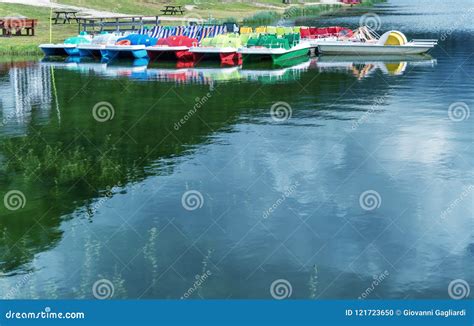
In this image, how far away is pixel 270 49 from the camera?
5847 centimetres

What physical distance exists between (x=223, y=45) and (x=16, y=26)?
2518cm

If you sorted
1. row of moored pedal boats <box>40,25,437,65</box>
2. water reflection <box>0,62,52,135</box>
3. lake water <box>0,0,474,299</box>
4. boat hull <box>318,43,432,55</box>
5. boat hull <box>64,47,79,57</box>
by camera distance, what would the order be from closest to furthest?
1. lake water <box>0,0,474,299</box>
2. water reflection <box>0,62,52,135</box>
3. row of moored pedal boats <box>40,25,437,65</box>
4. boat hull <box>318,43,432,55</box>
5. boat hull <box>64,47,79,57</box>

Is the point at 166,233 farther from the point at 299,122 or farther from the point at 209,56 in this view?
the point at 209,56

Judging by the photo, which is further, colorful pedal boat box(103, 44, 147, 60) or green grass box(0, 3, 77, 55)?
green grass box(0, 3, 77, 55)

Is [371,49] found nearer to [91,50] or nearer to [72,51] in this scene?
[91,50]

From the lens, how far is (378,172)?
25234 mm

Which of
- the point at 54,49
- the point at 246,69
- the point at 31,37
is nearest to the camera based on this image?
the point at 246,69

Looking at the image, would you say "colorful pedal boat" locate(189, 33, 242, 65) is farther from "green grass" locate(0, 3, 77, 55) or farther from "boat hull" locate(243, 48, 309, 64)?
"green grass" locate(0, 3, 77, 55)

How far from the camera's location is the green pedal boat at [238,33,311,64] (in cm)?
5822

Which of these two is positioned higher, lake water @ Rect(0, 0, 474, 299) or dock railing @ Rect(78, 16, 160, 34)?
dock railing @ Rect(78, 16, 160, 34)

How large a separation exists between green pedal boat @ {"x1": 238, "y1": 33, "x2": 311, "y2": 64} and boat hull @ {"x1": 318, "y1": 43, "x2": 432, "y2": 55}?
3778 mm

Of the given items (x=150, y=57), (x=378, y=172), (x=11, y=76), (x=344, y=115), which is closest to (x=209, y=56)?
(x=150, y=57)

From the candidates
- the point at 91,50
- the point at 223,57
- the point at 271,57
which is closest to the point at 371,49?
the point at 271,57

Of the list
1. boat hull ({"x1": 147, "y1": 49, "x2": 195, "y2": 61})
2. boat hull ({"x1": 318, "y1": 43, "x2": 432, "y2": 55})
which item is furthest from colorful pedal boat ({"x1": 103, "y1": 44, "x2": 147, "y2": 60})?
boat hull ({"x1": 318, "y1": 43, "x2": 432, "y2": 55})
